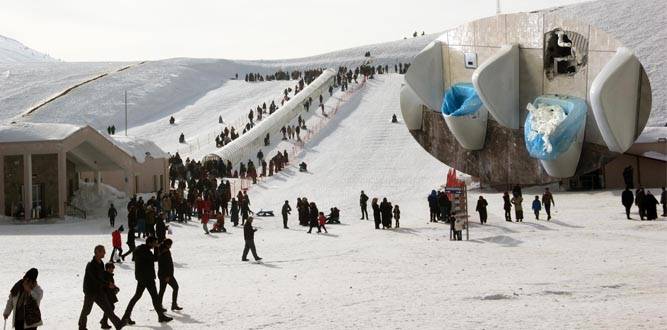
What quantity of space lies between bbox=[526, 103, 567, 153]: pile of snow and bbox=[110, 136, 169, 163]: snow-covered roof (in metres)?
12.4

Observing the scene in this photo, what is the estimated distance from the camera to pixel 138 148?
96.8 ft

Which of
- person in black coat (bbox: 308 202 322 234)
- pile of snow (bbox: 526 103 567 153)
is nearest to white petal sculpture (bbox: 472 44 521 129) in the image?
pile of snow (bbox: 526 103 567 153)

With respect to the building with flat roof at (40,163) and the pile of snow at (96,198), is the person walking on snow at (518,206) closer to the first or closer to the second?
the pile of snow at (96,198)

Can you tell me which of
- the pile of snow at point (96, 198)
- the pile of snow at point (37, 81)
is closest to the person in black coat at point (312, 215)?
the pile of snow at point (96, 198)

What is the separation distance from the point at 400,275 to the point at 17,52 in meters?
130

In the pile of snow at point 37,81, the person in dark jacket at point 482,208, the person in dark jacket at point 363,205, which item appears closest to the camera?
the person in dark jacket at point 482,208

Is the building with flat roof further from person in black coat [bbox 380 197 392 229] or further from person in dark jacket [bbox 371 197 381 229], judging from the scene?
person in black coat [bbox 380 197 392 229]

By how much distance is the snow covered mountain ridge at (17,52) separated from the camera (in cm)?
12137

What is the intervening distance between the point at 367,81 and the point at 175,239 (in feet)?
116

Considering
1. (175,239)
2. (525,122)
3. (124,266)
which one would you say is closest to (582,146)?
(525,122)

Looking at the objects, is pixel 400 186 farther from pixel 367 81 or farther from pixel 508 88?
pixel 367 81

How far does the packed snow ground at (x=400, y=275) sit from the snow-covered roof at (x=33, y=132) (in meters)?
3.24

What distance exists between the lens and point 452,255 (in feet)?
49.1

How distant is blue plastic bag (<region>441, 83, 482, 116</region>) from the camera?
24.2 meters
